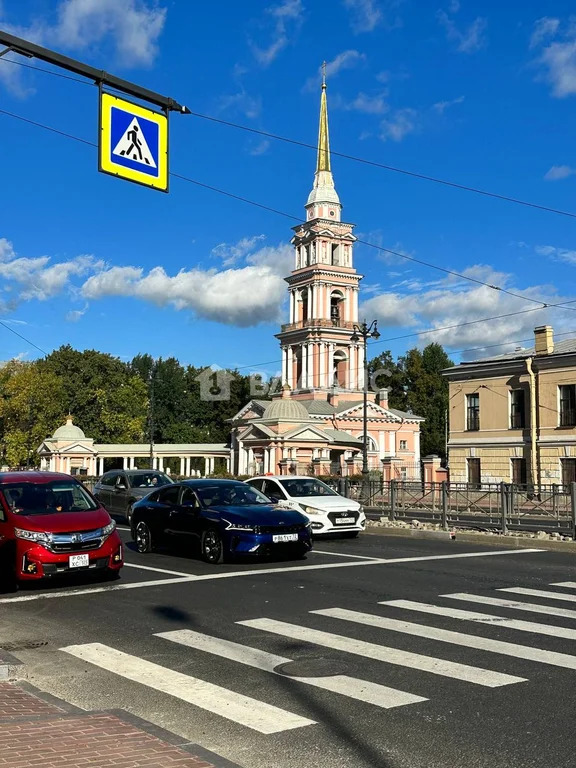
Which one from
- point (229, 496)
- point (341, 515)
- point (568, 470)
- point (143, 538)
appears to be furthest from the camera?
point (568, 470)

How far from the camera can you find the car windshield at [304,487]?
68.6ft

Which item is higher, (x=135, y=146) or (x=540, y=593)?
(x=135, y=146)

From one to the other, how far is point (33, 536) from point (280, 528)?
453 centimetres

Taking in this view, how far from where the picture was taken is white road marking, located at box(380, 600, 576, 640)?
352 inches

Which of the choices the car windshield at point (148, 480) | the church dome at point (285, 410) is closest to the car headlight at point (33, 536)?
the car windshield at point (148, 480)

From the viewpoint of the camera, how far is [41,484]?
528 inches

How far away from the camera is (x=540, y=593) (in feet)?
38.3

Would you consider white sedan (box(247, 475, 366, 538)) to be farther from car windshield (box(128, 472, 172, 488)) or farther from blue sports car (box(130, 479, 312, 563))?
car windshield (box(128, 472, 172, 488))

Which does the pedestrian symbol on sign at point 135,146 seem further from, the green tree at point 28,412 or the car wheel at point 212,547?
the green tree at point 28,412

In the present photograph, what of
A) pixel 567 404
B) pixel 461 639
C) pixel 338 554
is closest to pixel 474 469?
pixel 567 404

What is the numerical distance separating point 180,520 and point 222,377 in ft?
340

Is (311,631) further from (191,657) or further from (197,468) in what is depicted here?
(197,468)

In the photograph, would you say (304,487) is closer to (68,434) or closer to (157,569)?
(157,569)

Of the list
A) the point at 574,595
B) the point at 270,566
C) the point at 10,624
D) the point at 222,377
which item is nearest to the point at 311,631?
the point at 10,624
